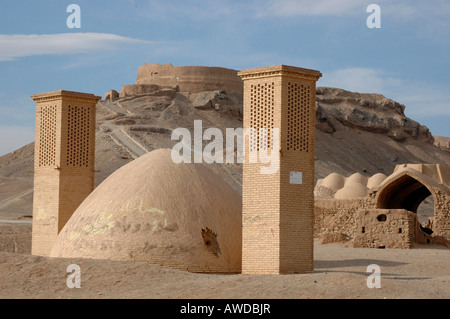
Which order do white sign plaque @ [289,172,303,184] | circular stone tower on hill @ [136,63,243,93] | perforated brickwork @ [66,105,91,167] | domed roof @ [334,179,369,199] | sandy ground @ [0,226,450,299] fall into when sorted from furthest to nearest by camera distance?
circular stone tower on hill @ [136,63,243,93], domed roof @ [334,179,369,199], perforated brickwork @ [66,105,91,167], white sign plaque @ [289,172,303,184], sandy ground @ [0,226,450,299]

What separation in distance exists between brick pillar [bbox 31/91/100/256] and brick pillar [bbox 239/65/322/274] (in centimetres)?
468

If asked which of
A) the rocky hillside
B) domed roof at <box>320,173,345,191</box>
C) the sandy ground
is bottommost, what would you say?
the sandy ground

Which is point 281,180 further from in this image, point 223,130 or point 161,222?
point 223,130

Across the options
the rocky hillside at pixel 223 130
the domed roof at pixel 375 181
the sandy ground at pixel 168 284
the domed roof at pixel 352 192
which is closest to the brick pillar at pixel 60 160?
the sandy ground at pixel 168 284

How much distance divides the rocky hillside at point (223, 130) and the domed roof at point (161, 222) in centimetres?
1957

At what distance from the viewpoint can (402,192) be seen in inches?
1070

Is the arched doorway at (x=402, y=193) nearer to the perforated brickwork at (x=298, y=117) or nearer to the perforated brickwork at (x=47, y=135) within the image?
the perforated brickwork at (x=298, y=117)

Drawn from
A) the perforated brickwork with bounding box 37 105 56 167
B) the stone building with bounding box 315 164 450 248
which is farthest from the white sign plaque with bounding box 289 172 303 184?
the stone building with bounding box 315 164 450 248

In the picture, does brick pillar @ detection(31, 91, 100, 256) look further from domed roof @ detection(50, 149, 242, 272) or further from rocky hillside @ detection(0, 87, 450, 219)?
rocky hillside @ detection(0, 87, 450, 219)

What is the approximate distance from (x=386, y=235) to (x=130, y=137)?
3084 centimetres

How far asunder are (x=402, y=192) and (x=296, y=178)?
15.2m

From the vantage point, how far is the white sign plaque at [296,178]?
1294 cm

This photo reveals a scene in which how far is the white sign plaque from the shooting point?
12.9 m
